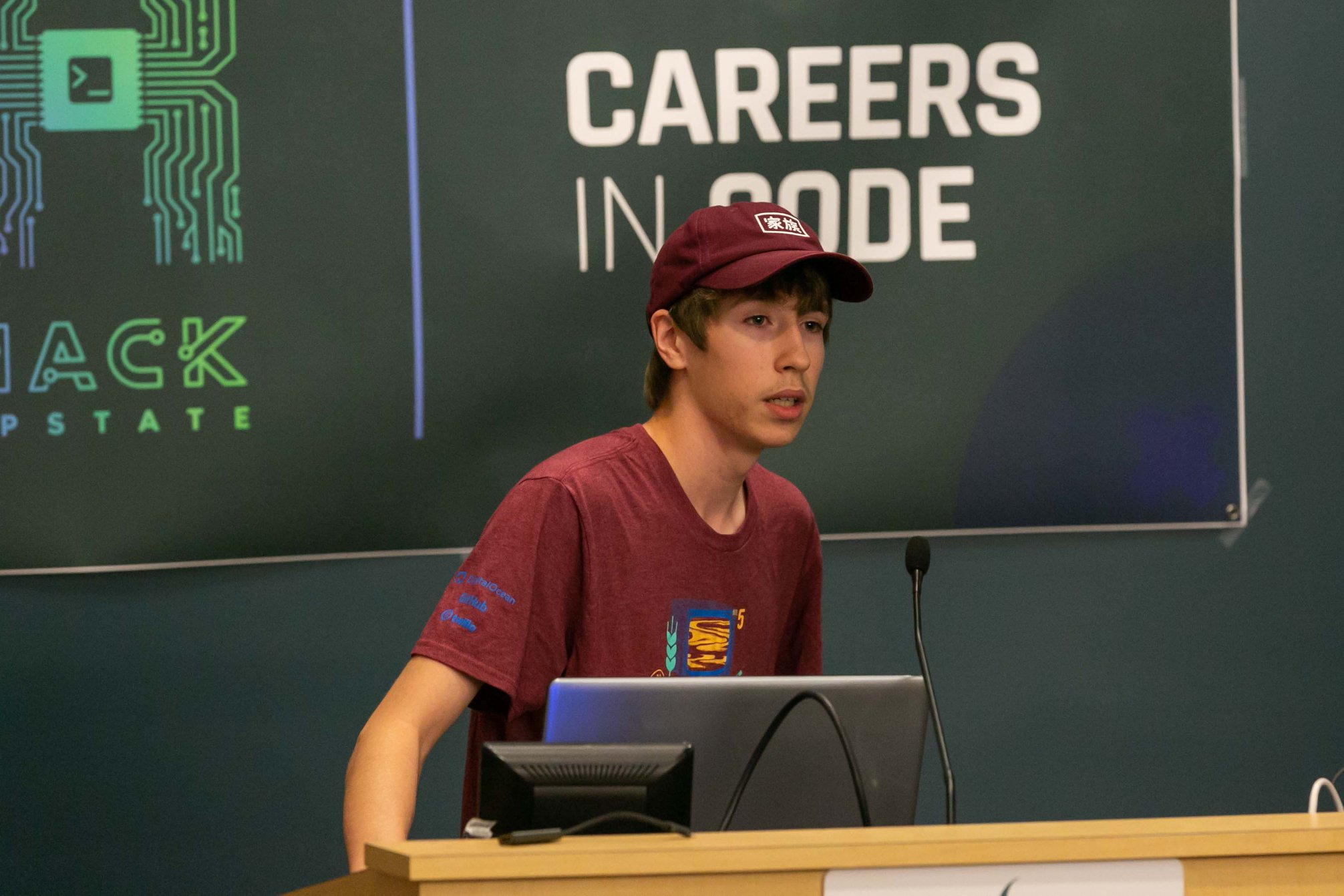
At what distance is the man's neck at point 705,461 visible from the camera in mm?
1731

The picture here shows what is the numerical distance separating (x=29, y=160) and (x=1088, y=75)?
1916 millimetres

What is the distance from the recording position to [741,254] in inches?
65.6

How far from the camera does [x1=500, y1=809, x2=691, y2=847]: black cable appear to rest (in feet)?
2.96

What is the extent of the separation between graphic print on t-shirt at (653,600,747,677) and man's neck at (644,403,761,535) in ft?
0.36

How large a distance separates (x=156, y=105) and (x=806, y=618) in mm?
1484

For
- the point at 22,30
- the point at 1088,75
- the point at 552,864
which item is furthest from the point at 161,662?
the point at 1088,75

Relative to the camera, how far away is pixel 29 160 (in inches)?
95.7

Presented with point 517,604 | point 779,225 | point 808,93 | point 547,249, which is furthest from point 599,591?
point 808,93

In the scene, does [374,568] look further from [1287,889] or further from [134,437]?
[1287,889]

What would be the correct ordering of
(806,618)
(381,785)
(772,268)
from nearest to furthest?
(381,785), (772,268), (806,618)

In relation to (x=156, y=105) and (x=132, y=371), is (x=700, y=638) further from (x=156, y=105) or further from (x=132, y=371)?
(x=156, y=105)

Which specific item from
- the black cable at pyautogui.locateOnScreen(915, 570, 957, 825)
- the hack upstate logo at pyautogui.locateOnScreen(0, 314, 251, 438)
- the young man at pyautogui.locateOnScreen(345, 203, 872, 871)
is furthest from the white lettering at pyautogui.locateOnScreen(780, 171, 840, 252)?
the black cable at pyautogui.locateOnScreen(915, 570, 957, 825)

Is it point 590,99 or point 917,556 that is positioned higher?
point 590,99

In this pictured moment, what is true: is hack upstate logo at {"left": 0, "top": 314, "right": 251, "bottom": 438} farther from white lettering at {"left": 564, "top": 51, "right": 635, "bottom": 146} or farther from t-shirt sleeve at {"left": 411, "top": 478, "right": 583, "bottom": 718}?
t-shirt sleeve at {"left": 411, "top": 478, "right": 583, "bottom": 718}
